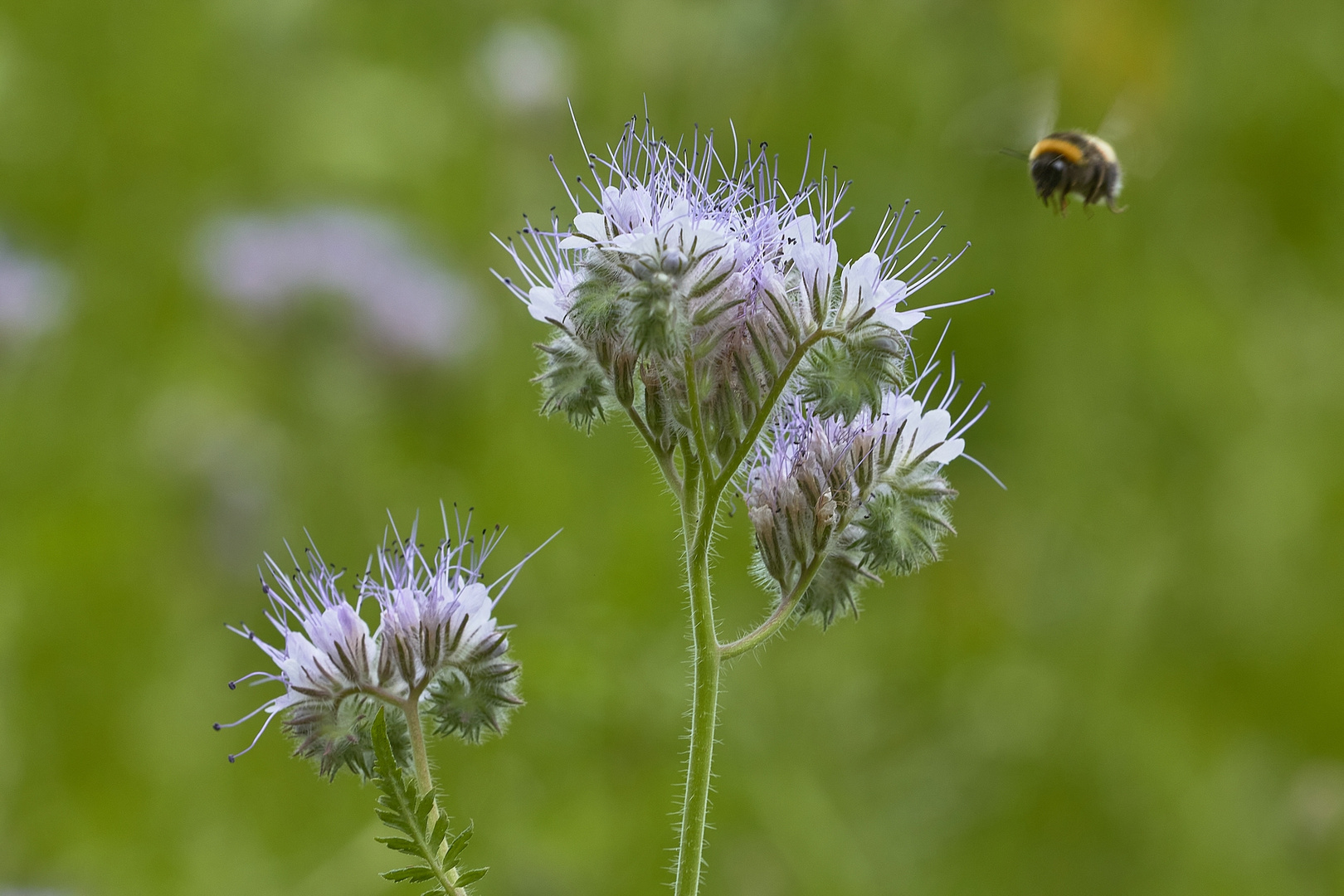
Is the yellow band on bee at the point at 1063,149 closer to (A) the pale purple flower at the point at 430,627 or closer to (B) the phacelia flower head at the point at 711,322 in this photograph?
(B) the phacelia flower head at the point at 711,322

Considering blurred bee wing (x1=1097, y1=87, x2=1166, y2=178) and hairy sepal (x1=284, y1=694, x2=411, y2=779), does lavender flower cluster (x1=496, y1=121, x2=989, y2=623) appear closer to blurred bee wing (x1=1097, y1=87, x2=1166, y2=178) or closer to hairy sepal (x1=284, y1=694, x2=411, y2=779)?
hairy sepal (x1=284, y1=694, x2=411, y2=779)

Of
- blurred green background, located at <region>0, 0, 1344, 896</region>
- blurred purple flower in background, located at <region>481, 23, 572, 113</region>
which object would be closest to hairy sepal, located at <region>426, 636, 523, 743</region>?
blurred green background, located at <region>0, 0, 1344, 896</region>

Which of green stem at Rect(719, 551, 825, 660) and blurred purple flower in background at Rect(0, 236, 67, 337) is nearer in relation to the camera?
green stem at Rect(719, 551, 825, 660)

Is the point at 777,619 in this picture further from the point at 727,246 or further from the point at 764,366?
the point at 727,246

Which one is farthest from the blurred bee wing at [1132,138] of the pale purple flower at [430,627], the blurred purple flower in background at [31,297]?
the blurred purple flower in background at [31,297]

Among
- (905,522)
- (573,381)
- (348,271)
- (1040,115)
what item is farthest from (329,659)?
(348,271)
